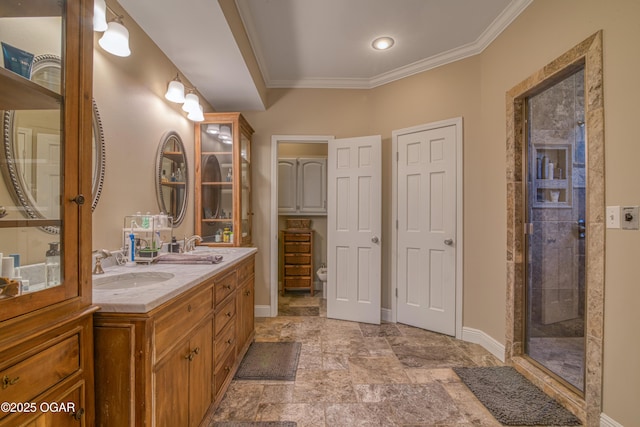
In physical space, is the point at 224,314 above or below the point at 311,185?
below

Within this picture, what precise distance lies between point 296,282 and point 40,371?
3752mm

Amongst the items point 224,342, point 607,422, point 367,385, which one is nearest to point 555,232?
point 607,422

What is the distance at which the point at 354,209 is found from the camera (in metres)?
3.33

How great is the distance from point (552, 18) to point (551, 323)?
2.30 meters

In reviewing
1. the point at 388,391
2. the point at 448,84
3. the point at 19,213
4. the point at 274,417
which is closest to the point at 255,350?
the point at 274,417

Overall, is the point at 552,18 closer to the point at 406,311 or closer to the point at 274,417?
the point at 406,311

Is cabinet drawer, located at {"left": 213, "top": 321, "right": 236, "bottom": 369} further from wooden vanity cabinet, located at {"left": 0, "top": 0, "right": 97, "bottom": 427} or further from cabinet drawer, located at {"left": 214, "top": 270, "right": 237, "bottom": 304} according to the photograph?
wooden vanity cabinet, located at {"left": 0, "top": 0, "right": 97, "bottom": 427}

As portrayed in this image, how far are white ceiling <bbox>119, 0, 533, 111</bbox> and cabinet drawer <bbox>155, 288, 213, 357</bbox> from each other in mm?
1713

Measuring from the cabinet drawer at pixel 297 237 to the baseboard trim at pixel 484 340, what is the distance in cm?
245

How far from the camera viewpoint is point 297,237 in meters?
4.48

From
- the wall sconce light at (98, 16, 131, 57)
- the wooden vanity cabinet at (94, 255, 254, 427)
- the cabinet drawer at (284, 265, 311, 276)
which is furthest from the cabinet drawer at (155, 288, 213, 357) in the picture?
the cabinet drawer at (284, 265, 311, 276)

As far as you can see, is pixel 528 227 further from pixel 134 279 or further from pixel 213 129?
pixel 213 129

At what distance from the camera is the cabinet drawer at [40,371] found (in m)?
0.71

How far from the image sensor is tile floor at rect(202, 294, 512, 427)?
1.74 metres
